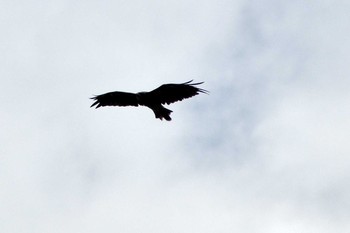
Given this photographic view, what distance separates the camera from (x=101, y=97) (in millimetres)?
32531

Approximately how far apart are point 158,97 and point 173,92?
688 millimetres

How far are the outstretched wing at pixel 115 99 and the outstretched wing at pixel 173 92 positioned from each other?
3.59ft

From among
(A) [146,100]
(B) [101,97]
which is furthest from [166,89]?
(B) [101,97]

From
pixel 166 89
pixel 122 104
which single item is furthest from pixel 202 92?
pixel 122 104

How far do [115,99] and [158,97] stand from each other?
2072 mm

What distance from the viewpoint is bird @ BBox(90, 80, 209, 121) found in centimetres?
3145

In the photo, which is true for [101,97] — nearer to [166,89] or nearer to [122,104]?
[122,104]

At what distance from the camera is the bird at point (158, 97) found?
31453mm

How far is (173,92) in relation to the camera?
31.7 m

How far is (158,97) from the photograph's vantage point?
31.8m

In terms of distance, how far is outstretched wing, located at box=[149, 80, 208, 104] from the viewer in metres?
31.4

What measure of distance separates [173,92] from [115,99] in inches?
108

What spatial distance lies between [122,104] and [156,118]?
1.99 m

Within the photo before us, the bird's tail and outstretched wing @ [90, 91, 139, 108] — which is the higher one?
outstretched wing @ [90, 91, 139, 108]
